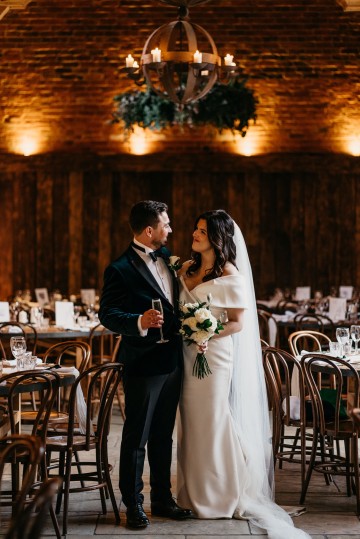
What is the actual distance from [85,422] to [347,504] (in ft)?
5.33

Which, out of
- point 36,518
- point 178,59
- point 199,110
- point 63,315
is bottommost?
point 36,518

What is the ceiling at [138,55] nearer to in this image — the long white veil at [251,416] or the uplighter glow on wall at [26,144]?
the uplighter glow on wall at [26,144]

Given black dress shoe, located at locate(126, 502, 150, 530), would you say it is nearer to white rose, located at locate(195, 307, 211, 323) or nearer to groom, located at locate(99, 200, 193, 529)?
groom, located at locate(99, 200, 193, 529)

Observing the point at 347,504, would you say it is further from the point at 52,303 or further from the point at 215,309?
the point at 52,303

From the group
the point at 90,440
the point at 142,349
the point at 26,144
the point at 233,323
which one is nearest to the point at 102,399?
the point at 90,440

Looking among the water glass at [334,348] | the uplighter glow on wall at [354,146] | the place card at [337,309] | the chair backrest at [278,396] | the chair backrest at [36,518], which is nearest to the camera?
the chair backrest at [36,518]

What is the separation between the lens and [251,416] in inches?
203

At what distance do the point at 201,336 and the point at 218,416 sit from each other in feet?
1.78

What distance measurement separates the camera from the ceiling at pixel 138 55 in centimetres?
1191

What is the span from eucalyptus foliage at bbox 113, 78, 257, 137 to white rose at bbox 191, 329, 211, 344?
6882 millimetres

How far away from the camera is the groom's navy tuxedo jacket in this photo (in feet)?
15.4

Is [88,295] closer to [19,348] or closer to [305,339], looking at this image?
[305,339]

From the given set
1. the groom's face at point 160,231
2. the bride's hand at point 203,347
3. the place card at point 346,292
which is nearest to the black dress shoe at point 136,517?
the bride's hand at point 203,347

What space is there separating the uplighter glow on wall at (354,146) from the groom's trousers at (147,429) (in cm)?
777
